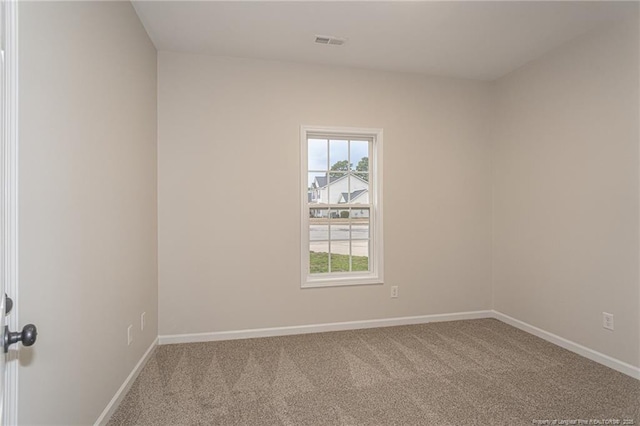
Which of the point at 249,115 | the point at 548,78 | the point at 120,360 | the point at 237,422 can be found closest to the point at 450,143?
the point at 548,78

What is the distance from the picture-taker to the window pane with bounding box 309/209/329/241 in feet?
11.9

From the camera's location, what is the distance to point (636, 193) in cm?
252

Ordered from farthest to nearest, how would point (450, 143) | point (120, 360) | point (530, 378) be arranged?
point (450, 143)
point (530, 378)
point (120, 360)

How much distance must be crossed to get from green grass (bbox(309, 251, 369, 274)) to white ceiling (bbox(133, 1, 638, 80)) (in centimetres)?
200

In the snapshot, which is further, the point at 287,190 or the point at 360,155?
the point at 360,155

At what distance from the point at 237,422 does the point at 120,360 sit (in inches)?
35.3

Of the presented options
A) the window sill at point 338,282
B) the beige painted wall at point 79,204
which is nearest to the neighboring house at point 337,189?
the window sill at point 338,282

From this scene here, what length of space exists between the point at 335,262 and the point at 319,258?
18 cm

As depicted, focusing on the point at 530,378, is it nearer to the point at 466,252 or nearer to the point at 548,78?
the point at 466,252

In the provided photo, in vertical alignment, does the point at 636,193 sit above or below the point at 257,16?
below

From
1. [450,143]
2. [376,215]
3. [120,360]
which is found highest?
[450,143]

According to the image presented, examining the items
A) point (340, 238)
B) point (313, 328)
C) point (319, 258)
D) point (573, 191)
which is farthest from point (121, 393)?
point (573, 191)

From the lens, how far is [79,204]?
1711mm

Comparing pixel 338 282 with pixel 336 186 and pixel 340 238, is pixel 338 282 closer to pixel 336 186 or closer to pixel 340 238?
pixel 340 238
